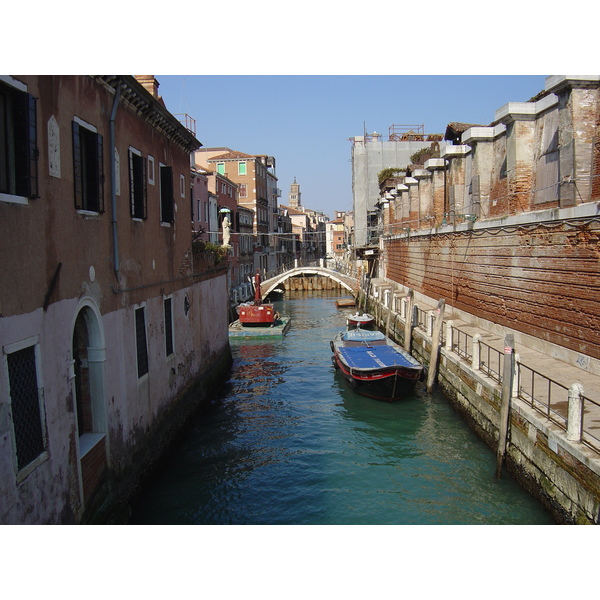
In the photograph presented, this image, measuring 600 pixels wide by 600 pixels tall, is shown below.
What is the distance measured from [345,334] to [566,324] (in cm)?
838

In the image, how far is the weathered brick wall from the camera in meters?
9.57

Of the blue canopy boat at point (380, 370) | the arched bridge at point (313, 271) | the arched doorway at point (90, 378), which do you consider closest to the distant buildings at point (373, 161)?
A: the arched bridge at point (313, 271)

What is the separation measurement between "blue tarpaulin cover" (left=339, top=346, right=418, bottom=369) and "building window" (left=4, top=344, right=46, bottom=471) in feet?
29.7

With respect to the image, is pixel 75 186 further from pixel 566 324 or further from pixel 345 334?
pixel 345 334

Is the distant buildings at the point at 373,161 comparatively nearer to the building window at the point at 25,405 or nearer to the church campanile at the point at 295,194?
the building window at the point at 25,405

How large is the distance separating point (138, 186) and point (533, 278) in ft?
27.2

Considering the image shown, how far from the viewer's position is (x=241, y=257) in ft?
129

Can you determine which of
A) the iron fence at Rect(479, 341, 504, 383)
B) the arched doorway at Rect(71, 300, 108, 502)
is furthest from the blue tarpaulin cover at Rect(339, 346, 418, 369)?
the arched doorway at Rect(71, 300, 108, 502)

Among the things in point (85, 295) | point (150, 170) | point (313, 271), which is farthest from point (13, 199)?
point (313, 271)

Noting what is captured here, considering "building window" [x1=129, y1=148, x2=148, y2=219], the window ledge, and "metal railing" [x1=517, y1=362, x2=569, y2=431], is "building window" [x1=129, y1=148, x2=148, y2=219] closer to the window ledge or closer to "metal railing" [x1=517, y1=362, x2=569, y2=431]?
the window ledge

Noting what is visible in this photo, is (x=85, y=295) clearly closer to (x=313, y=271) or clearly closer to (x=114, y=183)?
(x=114, y=183)

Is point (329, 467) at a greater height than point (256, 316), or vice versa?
point (256, 316)

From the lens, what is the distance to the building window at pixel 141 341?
28.2 ft

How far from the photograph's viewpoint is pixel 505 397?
26.7ft
